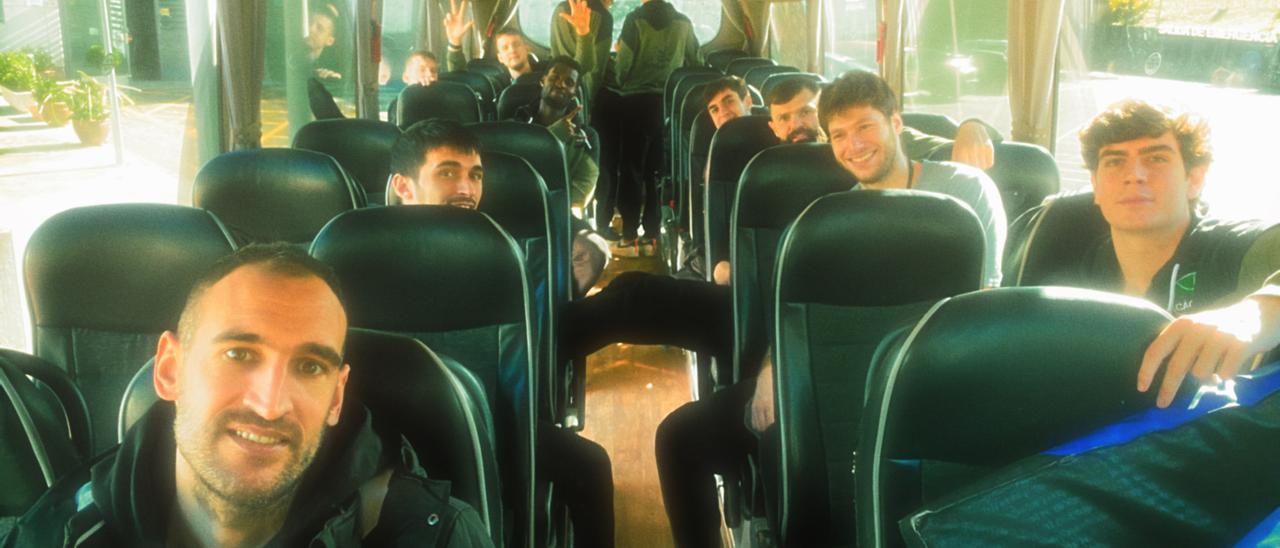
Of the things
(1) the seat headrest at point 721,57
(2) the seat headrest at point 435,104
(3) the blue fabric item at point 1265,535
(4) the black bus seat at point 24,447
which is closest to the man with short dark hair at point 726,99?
(2) the seat headrest at point 435,104

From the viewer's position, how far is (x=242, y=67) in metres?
4.72

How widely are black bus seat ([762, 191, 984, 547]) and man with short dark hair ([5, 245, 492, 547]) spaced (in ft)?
3.45

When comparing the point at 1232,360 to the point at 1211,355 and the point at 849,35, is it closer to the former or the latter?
the point at 1211,355

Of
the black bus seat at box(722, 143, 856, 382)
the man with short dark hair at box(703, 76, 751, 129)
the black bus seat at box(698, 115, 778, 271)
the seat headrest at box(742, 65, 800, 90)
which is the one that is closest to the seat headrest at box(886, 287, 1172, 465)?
the black bus seat at box(722, 143, 856, 382)

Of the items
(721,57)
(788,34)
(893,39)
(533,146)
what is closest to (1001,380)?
(533,146)

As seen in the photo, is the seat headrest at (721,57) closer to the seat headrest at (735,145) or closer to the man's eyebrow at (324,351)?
the seat headrest at (735,145)

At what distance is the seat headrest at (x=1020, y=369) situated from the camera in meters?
1.35

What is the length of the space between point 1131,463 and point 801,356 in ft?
3.96

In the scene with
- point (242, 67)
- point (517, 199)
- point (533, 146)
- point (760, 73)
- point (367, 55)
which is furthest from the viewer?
point (760, 73)

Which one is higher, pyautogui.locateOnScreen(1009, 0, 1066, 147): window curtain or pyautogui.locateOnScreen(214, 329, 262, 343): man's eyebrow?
A: pyautogui.locateOnScreen(1009, 0, 1066, 147): window curtain

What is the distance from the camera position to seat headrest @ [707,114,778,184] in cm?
444

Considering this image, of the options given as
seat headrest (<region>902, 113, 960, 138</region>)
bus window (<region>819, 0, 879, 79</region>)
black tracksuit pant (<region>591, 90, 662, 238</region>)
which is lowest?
black tracksuit pant (<region>591, 90, 662, 238</region>)

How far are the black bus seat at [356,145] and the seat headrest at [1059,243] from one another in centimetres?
292

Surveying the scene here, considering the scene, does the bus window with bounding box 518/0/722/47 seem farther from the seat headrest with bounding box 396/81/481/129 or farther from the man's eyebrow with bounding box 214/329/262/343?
the man's eyebrow with bounding box 214/329/262/343
